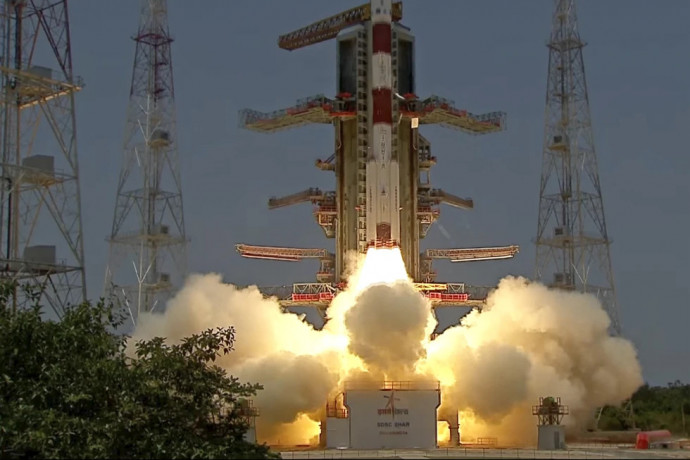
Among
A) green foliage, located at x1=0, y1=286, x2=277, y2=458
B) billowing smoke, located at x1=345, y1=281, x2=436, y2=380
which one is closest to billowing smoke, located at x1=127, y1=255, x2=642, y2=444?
billowing smoke, located at x1=345, y1=281, x2=436, y2=380

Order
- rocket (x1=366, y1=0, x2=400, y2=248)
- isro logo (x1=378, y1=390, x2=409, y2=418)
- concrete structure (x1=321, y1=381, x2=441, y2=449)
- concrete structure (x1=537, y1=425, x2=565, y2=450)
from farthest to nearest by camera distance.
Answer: rocket (x1=366, y1=0, x2=400, y2=248) < isro logo (x1=378, y1=390, x2=409, y2=418) < concrete structure (x1=321, y1=381, x2=441, y2=449) < concrete structure (x1=537, y1=425, x2=565, y2=450)

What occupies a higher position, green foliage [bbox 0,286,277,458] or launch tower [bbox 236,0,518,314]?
launch tower [bbox 236,0,518,314]

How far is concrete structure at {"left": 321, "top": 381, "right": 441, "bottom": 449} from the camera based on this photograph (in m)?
49.4

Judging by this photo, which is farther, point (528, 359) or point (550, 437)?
point (528, 359)

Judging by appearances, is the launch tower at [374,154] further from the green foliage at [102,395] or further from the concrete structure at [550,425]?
the green foliage at [102,395]

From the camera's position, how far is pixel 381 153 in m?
56.7

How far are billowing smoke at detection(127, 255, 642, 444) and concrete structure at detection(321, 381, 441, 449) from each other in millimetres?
1311

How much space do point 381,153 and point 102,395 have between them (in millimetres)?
26253

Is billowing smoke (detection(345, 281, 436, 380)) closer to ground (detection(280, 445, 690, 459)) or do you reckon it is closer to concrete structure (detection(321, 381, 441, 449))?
concrete structure (detection(321, 381, 441, 449))

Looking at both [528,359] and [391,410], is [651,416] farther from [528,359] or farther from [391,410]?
[391,410]

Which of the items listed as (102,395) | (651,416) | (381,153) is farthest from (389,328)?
(651,416)

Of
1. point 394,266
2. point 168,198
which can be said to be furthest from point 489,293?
point 168,198

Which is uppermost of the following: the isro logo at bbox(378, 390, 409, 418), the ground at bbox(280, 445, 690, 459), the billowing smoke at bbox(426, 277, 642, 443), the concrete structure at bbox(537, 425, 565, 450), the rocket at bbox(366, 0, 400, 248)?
the rocket at bbox(366, 0, 400, 248)

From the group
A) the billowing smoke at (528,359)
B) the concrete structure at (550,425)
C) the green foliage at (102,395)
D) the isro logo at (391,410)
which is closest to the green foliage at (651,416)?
the billowing smoke at (528,359)
